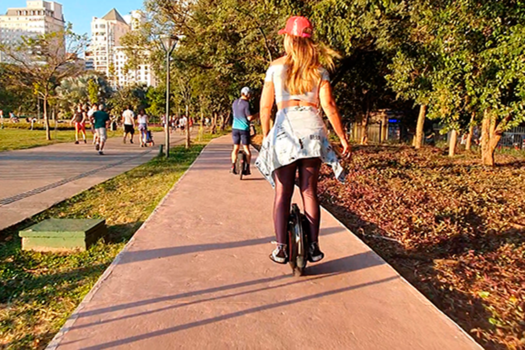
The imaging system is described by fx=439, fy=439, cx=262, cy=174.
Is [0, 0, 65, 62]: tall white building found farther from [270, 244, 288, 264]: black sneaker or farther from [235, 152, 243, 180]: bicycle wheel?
[270, 244, 288, 264]: black sneaker

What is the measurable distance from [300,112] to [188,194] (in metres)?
3.86

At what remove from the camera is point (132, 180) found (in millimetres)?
8625

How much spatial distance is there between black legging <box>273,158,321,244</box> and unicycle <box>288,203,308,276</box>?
0.16 ft

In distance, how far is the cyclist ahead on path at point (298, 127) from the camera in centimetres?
309

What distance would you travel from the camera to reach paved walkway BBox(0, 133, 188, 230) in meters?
6.00

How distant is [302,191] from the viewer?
3.30 metres

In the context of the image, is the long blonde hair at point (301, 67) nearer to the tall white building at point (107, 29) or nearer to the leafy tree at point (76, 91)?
the leafy tree at point (76, 91)

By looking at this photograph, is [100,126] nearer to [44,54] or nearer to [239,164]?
[239,164]

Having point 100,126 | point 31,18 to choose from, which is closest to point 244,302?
point 100,126

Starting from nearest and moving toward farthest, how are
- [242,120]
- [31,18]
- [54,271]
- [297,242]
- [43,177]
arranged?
[297,242] < [54,271] < [242,120] < [43,177] < [31,18]

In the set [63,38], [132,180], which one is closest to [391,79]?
[132,180]

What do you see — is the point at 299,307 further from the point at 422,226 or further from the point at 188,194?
the point at 188,194

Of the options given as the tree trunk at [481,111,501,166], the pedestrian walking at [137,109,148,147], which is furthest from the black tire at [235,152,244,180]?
the pedestrian walking at [137,109,148,147]

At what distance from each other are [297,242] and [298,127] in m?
0.83
